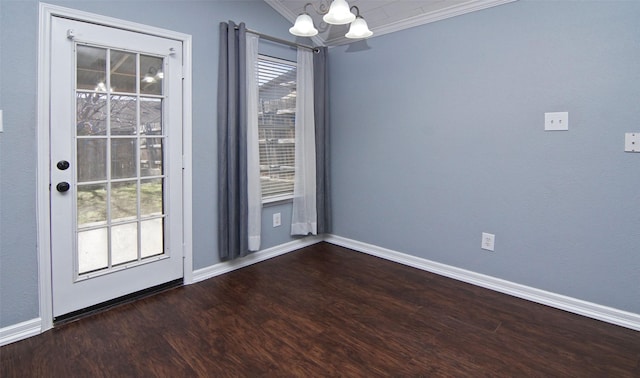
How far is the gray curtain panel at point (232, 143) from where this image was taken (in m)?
2.84

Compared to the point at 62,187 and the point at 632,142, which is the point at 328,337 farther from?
the point at 632,142

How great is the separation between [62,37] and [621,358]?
376cm

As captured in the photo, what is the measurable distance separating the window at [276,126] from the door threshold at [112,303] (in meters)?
1.13

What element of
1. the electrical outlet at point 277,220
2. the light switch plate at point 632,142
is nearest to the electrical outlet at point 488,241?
the light switch plate at point 632,142

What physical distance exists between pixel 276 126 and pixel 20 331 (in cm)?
242

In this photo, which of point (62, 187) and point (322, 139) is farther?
point (322, 139)

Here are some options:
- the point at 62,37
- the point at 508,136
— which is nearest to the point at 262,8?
the point at 62,37

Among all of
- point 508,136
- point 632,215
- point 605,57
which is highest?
point 605,57

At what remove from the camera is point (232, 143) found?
2885 millimetres

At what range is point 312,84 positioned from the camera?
3.59 meters

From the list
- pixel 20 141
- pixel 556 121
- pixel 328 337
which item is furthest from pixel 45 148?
pixel 556 121

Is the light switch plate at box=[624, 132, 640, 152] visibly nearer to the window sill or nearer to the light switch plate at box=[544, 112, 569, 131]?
the light switch plate at box=[544, 112, 569, 131]

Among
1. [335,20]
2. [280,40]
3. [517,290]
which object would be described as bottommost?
[517,290]

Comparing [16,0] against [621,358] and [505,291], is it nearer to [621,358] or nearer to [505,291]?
[505,291]
